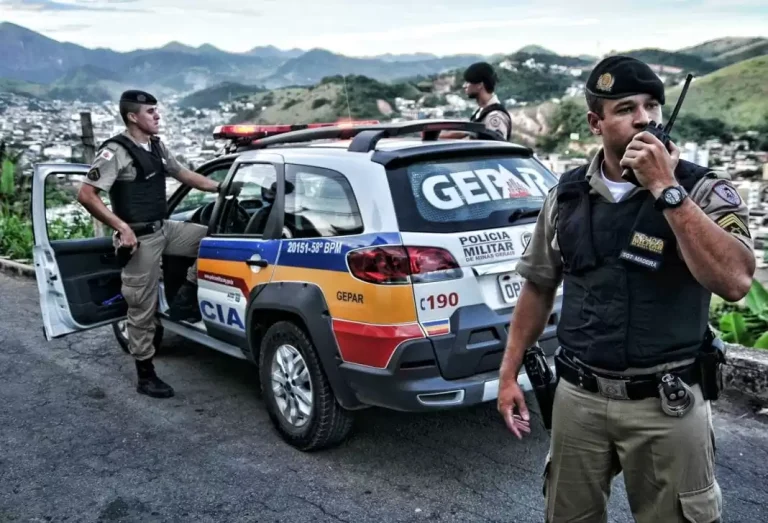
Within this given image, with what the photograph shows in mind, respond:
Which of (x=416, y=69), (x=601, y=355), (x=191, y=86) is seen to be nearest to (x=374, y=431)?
(x=601, y=355)

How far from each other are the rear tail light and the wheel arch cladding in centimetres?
35

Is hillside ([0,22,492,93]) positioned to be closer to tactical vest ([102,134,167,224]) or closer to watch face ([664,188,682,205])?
tactical vest ([102,134,167,224])

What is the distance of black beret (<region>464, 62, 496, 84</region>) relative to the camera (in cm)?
579

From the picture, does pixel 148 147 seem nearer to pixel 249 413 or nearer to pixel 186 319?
pixel 186 319

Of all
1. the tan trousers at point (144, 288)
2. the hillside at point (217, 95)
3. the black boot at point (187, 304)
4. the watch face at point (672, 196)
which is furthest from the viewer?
the hillside at point (217, 95)

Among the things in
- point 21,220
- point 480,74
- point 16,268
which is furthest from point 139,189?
point 21,220

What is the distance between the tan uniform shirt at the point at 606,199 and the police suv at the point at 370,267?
1.04m

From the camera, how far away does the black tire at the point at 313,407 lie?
3.66 meters

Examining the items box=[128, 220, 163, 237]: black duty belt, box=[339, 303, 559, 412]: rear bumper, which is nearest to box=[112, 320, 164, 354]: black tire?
box=[128, 220, 163, 237]: black duty belt

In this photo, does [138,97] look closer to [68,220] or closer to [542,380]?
[542,380]

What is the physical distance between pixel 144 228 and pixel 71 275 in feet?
2.58

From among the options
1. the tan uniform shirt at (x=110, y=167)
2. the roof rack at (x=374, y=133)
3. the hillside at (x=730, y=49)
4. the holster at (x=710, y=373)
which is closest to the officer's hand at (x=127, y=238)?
the tan uniform shirt at (x=110, y=167)

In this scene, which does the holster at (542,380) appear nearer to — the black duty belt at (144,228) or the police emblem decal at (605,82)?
the police emblem decal at (605,82)

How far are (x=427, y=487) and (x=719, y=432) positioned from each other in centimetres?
173
